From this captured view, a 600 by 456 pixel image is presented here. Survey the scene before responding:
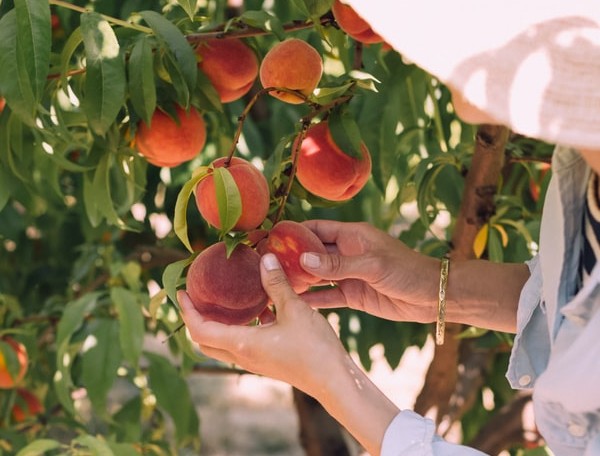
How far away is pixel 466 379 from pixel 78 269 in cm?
74

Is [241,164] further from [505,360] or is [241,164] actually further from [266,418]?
[266,418]

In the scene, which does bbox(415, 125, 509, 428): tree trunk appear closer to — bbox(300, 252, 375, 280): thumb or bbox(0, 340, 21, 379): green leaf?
bbox(300, 252, 375, 280): thumb

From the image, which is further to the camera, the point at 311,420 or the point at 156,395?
the point at 311,420

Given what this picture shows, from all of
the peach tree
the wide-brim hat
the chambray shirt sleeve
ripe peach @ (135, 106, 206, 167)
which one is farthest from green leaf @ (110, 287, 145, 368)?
the wide-brim hat

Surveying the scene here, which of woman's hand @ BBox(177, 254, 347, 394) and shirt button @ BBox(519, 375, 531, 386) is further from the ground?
woman's hand @ BBox(177, 254, 347, 394)

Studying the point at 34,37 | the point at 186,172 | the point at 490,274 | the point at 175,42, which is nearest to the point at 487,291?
the point at 490,274

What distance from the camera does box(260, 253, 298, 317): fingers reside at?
3.16ft

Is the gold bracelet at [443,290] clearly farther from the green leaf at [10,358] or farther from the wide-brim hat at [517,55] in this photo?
the green leaf at [10,358]

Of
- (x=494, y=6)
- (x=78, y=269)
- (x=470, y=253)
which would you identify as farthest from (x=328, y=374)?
(x=78, y=269)

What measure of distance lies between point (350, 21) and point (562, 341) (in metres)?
0.44

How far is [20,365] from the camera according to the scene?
160cm

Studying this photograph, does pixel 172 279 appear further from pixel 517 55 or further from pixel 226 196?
pixel 517 55

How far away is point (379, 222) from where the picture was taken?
1688 mm

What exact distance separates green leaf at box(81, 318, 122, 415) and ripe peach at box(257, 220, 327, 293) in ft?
1.57
